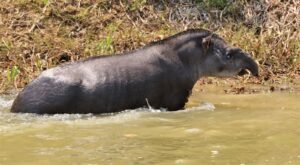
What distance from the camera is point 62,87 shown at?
7988 mm

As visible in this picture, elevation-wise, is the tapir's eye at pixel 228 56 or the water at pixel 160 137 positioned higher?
the tapir's eye at pixel 228 56

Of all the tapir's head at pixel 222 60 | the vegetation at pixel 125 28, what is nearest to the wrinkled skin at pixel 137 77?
the tapir's head at pixel 222 60

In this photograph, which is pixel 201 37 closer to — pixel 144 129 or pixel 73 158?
pixel 144 129

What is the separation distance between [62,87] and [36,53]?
4.03 meters

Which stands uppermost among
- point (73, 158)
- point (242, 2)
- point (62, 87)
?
point (242, 2)

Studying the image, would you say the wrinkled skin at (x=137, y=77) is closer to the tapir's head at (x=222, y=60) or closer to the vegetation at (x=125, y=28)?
the tapir's head at (x=222, y=60)

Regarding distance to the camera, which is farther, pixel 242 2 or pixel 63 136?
pixel 242 2

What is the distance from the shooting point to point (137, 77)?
337 inches

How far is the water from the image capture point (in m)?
5.36

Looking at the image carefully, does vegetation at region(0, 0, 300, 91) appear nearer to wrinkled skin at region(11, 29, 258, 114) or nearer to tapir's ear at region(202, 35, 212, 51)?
wrinkled skin at region(11, 29, 258, 114)

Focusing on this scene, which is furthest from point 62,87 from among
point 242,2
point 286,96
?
point 242,2

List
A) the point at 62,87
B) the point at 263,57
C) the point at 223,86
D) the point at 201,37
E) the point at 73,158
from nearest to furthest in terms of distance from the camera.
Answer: the point at 73,158, the point at 62,87, the point at 201,37, the point at 223,86, the point at 263,57

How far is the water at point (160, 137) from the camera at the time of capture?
5.36 meters

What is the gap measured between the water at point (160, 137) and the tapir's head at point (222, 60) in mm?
911
